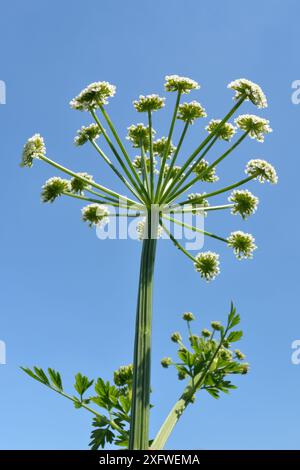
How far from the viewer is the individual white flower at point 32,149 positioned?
23.5 ft

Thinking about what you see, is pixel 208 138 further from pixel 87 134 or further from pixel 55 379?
pixel 55 379

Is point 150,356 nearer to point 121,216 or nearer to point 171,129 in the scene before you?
point 121,216

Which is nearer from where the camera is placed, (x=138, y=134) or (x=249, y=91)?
(x=249, y=91)

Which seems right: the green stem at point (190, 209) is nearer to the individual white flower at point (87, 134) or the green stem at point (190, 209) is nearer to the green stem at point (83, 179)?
the green stem at point (83, 179)

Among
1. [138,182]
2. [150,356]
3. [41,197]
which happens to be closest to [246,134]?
[138,182]

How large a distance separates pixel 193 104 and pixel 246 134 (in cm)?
113

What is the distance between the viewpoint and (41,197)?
7324 millimetres

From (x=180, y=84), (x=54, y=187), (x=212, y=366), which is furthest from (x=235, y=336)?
(x=180, y=84)

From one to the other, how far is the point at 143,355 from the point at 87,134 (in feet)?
13.6

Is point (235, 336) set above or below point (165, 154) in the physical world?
below

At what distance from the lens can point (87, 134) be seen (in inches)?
315

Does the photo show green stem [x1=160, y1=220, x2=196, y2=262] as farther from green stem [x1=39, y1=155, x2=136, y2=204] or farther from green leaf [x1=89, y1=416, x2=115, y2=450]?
green leaf [x1=89, y1=416, x2=115, y2=450]
